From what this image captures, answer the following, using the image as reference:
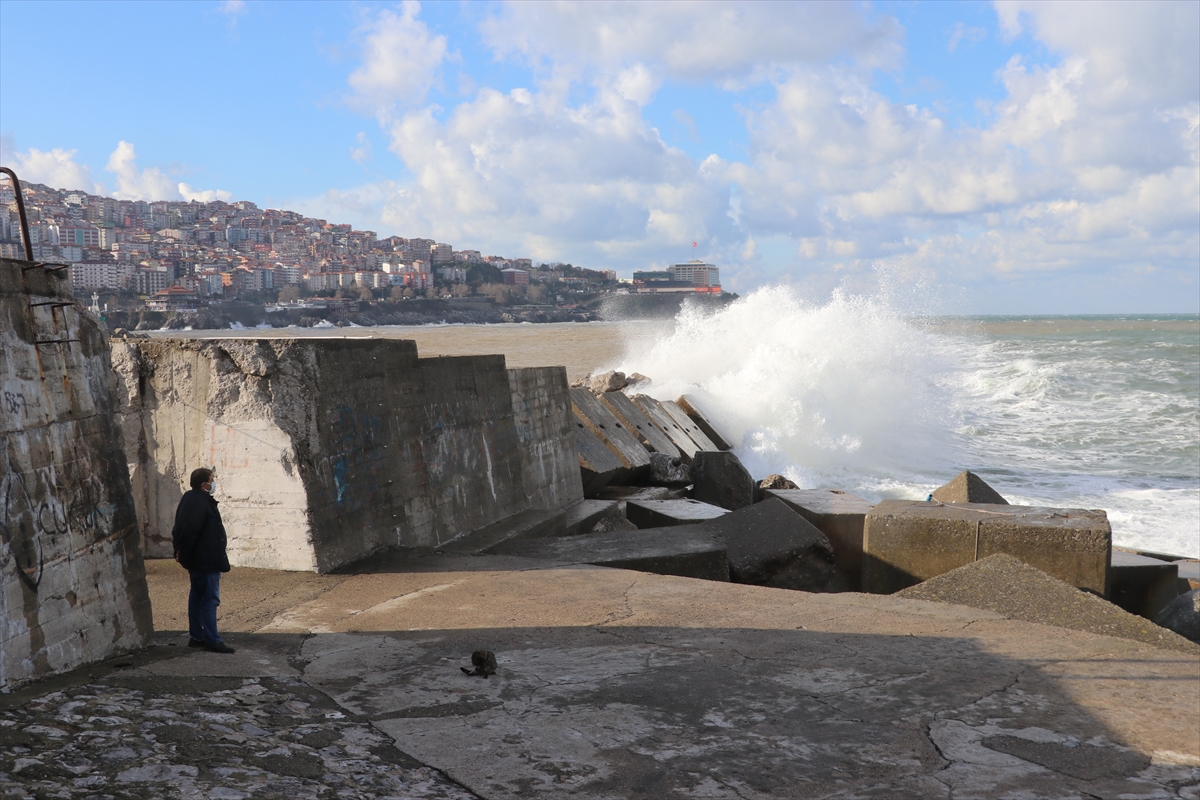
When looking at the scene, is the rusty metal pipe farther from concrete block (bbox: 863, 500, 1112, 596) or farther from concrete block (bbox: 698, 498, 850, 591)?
concrete block (bbox: 863, 500, 1112, 596)

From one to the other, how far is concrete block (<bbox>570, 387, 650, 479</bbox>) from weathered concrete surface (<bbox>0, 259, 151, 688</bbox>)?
7170 millimetres

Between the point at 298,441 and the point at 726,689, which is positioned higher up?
the point at 298,441

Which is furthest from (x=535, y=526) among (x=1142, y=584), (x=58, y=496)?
(x=1142, y=584)

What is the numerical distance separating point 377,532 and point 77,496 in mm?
3010

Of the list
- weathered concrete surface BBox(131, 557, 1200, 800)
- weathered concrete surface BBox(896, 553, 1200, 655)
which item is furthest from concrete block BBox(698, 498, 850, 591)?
weathered concrete surface BBox(896, 553, 1200, 655)

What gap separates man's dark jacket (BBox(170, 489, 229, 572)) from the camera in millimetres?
4723

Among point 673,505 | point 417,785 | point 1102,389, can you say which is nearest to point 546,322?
point 1102,389

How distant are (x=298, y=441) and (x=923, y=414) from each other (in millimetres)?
19717

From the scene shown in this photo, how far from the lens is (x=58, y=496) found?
400 cm

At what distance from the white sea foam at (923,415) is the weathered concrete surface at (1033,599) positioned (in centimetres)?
678

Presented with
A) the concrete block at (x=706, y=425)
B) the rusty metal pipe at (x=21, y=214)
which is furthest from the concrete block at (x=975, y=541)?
the concrete block at (x=706, y=425)

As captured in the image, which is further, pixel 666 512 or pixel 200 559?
pixel 666 512

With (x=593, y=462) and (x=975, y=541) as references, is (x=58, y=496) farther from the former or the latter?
(x=593, y=462)

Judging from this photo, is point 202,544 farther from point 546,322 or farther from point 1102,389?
point 546,322
